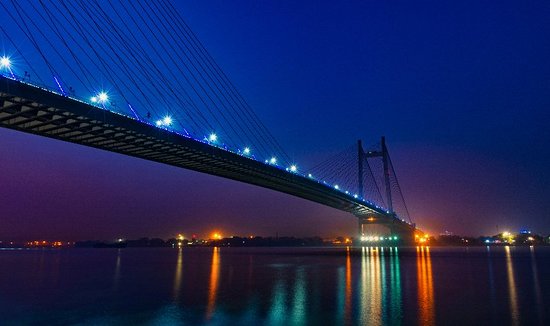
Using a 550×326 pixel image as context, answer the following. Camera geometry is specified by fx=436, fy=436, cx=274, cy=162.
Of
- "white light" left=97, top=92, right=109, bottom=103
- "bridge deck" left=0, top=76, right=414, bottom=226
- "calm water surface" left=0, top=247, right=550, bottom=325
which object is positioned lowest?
"calm water surface" left=0, top=247, right=550, bottom=325

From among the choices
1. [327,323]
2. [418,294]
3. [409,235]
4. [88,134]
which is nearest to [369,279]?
[418,294]

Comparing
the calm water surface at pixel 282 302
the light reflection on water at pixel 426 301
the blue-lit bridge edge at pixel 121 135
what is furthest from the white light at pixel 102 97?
the light reflection on water at pixel 426 301

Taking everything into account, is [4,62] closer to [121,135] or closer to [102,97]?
[102,97]

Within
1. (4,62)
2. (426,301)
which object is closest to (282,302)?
(426,301)

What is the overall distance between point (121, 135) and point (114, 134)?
62 cm

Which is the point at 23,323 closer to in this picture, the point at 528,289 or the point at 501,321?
the point at 501,321

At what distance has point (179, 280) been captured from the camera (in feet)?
90.2

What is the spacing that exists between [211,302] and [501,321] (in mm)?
10722

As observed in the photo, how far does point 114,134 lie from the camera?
119 feet

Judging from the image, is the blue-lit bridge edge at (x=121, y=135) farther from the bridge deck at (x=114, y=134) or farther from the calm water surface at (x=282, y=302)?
the calm water surface at (x=282, y=302)

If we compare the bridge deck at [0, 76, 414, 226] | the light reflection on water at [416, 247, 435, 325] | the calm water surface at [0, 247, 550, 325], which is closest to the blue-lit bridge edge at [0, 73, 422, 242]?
the bridge deck at [0, 76, 414, 226]

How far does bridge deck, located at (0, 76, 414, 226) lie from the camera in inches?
1099

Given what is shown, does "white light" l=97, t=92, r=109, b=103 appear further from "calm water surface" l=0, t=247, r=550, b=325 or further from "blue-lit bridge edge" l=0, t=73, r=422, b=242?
"calm water surface" l=0, t=247, r=550, b=325

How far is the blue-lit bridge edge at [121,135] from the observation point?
2789cm
